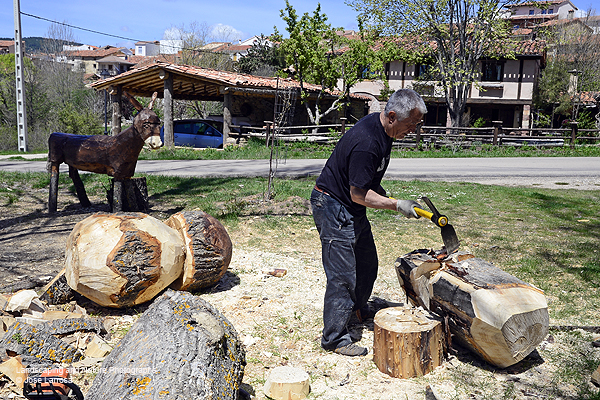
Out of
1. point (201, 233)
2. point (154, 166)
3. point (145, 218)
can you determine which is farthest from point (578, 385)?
point (154, 166)

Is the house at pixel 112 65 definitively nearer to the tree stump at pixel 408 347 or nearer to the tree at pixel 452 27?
the tree at pixel 452 27

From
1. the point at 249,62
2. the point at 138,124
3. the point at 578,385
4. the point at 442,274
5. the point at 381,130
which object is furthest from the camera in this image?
the point at 249,62

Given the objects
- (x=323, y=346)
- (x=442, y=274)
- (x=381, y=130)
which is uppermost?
(x=381, y=130)

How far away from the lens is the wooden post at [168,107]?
17.2 metres

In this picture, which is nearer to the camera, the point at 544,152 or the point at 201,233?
the point at 201,233

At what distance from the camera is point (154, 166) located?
1317 cm

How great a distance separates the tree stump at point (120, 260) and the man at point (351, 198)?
1.46 metres

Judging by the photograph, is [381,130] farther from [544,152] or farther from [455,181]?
[544,152]

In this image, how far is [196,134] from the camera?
64.4ft

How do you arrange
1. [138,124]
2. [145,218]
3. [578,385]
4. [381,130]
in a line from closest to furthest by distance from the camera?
1. [578,385]
2. [381,130]
3. [145,218]
4. [138,124]

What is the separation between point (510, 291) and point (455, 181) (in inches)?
335

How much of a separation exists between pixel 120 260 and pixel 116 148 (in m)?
3.07

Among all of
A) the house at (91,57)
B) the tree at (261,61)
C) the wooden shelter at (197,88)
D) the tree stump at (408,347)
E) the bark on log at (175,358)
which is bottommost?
the tree stump at (408,347)

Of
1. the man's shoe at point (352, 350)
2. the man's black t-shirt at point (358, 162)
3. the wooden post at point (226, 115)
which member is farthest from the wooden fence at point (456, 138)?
the man's shoe at point (352, 350)
